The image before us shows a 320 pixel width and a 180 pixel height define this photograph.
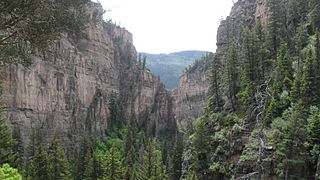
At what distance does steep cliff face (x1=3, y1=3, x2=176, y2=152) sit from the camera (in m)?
56.7

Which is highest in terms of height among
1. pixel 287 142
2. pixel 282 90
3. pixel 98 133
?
pixel 282 90

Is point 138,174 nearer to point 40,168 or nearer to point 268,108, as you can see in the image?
point 40,168

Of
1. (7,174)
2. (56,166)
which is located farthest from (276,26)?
(7,174)

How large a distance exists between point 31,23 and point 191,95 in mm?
99959

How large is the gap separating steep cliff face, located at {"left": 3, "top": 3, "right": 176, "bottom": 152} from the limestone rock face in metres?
4.10

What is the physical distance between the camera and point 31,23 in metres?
12.0

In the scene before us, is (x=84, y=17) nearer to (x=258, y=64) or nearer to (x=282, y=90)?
(x=282, y=90)

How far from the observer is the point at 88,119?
7531 cm

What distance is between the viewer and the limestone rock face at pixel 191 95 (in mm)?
105750

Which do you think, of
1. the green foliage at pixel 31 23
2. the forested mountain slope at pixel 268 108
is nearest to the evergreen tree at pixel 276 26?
the forested mountain slope at pixel 268 108

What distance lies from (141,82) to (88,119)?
2971cm

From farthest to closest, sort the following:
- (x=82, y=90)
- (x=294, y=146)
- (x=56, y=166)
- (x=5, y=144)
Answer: (x=82, y=90), (x=56, y=166), (x=294, y=146), (x=5, y=144)

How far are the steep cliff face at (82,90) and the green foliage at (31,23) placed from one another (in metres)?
28.2

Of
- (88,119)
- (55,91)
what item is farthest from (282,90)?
(88,119)
